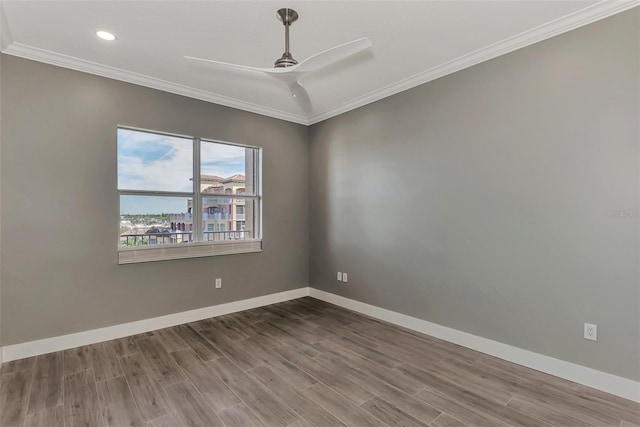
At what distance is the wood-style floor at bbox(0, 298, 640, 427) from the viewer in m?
1.94

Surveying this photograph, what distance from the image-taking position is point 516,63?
2.63m

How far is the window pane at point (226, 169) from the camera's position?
3846 millimetres

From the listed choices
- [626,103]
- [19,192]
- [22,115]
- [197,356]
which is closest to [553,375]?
[626,103]

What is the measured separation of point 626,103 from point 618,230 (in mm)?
882

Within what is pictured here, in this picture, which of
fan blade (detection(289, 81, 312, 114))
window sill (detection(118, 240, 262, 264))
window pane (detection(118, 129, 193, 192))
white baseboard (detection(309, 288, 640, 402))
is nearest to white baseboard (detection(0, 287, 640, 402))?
white baseboard (detection(309, 288, 640, 402))

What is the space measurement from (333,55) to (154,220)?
2695 millimetres

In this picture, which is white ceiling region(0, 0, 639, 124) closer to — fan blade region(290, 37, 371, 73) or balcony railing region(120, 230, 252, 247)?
fan blade region(290, 37, 371, 73)

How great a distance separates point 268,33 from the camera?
8.16ft

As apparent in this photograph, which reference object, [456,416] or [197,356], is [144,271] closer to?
[197,356]

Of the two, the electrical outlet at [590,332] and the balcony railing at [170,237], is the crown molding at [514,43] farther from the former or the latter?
the balcony railing at [170,237]

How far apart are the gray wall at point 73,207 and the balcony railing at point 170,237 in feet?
0.56

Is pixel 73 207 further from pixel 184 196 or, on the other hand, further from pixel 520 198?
pixel 520 198

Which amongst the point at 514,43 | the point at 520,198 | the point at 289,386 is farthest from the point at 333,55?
the point at 289,386

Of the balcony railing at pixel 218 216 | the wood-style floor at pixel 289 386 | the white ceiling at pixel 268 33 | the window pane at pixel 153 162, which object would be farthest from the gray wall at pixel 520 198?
the window pane at pixel 153 162
